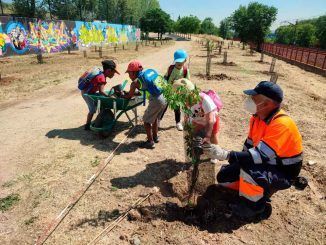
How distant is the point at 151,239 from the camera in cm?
300

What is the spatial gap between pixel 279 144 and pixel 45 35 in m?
26.3

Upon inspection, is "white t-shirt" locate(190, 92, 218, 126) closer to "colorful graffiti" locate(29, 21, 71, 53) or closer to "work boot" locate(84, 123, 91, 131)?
"work boot" locate(84, 123, 91, 131)

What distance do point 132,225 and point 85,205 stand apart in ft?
2.35

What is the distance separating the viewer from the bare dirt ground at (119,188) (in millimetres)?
3088

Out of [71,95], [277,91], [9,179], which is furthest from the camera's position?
[71,95]

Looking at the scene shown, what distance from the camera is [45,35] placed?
81.8 ft

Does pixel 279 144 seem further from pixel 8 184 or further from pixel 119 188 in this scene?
pixel 8 184

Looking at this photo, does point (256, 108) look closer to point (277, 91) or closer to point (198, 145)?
point (277, 91)

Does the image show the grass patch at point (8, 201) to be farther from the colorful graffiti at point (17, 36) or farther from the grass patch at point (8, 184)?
the colorful graffiti at point (17, 36)

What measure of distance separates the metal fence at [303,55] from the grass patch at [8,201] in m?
18.8

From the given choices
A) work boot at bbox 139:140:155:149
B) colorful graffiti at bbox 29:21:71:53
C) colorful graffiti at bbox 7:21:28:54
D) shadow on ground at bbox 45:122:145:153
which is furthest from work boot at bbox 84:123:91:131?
colorful graffiti at bbox 29:21:71:53

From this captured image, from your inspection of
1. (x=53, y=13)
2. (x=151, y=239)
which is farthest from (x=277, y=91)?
(x=53, y=13)

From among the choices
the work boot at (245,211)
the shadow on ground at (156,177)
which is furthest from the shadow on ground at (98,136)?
the work boot at (245,211)

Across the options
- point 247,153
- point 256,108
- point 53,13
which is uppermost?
point 53,13
